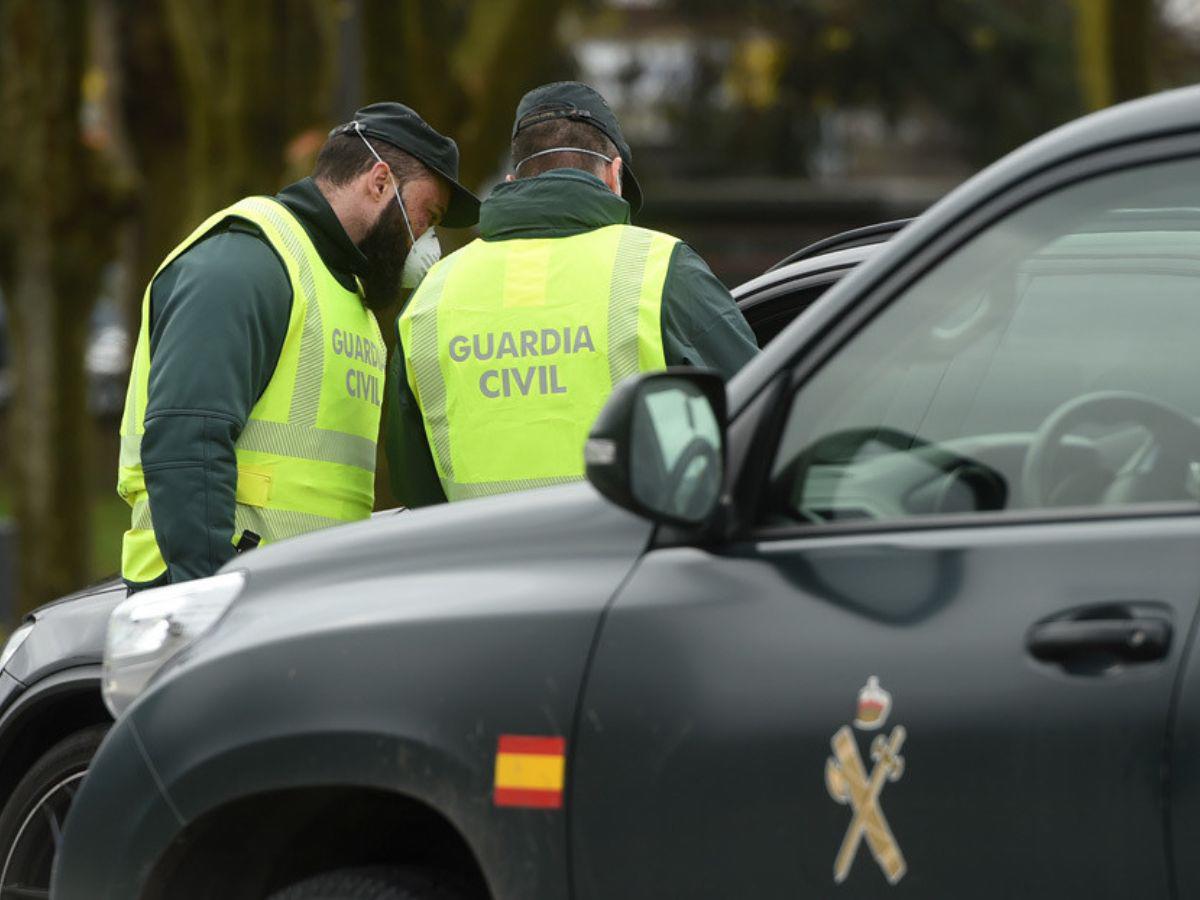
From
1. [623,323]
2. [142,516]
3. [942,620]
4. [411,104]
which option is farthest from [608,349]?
[411,104]

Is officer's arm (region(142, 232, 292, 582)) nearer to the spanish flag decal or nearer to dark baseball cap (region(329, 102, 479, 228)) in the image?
dark baseball cap (region(329, 102, 479, 228))

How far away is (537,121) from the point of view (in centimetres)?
468

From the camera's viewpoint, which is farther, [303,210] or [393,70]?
A: [393,70]

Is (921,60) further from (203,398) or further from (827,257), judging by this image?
(203,398)

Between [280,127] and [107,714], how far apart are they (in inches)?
351

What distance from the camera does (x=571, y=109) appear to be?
4660 mm

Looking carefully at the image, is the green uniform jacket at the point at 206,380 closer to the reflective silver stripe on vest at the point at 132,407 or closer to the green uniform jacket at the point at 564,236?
the reflective silver stripe on vest at the point at 132,407

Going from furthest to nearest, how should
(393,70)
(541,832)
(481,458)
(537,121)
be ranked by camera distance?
1. (393,70)
2. (537,121)
3. (481,458)
4. (541,832)

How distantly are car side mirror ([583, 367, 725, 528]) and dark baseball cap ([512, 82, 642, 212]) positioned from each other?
5.99 feet

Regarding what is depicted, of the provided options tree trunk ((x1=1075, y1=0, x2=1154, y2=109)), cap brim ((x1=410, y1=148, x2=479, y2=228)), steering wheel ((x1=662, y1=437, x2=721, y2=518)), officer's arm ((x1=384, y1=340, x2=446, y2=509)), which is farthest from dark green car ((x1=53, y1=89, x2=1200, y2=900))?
tree trunk ((x1=1075, y1=0, x2=1154, y2=109))

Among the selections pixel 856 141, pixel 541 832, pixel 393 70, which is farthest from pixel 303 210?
pixel 856 141

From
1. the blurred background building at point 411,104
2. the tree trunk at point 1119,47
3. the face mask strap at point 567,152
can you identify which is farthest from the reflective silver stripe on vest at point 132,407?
the tree trunk at point 1119,47

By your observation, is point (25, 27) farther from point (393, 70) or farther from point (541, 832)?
point (541, 832)

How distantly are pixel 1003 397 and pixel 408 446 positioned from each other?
1.77 meters
